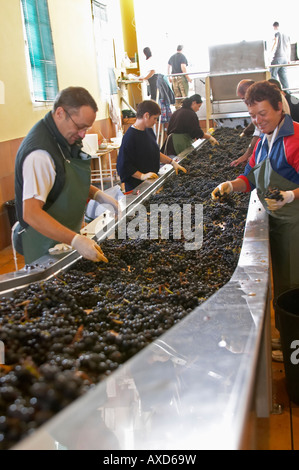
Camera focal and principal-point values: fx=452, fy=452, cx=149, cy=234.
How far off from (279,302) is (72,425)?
202 cm

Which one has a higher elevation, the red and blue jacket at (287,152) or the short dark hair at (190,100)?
the short dark hair at (190,100)

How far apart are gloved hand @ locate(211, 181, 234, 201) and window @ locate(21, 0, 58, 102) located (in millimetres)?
4617

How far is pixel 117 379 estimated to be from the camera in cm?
91

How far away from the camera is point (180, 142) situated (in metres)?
6.28

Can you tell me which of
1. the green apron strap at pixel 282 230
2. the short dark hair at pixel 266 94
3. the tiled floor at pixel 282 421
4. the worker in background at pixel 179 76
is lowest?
the tiled floor at pixel 282 421

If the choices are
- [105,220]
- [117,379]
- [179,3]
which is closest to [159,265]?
[105,220]

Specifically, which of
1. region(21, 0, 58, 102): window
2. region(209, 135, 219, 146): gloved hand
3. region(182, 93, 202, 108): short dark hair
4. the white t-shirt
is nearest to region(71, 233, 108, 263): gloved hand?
the white t-shirt

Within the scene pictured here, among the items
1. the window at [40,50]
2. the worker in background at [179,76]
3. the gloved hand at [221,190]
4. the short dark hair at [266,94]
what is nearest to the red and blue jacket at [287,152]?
the short dark hair at [266,94]

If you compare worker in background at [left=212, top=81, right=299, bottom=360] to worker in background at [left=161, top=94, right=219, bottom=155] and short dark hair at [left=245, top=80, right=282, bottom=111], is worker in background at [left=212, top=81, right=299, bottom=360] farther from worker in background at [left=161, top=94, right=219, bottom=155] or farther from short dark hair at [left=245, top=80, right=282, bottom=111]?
worker in background at [left=161, top=94, right=219, bottom=155]

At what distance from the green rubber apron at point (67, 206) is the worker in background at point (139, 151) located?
159 centimetres

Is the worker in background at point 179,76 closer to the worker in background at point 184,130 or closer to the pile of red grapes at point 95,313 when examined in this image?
the worker in background at point 184,130

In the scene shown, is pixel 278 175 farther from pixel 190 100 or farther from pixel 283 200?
pixel 190 100

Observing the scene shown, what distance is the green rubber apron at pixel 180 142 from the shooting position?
625 centimetres

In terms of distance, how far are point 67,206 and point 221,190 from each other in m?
1.07
